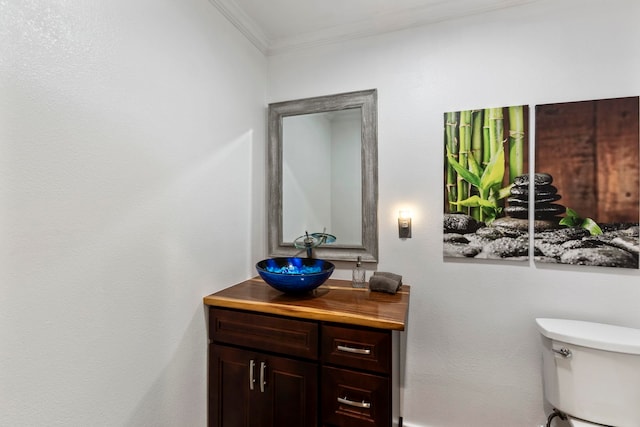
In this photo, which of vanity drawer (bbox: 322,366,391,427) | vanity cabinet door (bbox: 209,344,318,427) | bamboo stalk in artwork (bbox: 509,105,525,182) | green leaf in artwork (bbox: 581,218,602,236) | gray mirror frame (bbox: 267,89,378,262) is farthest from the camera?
gray mirror frame (bbox: 267,89,378,262)

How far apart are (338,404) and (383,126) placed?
4.98 ft

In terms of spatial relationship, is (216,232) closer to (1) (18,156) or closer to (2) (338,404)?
(1) (18,156)

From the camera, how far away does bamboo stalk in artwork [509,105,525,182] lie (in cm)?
160

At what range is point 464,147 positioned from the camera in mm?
1701

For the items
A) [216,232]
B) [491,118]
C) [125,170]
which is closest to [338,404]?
[216,232]

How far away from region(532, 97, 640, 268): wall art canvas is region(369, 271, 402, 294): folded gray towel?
75 cm

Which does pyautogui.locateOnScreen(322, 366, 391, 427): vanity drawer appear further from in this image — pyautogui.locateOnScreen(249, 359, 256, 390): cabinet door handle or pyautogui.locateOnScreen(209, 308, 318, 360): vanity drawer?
pyautogui.locateOnScreen(249, 359, 256, 390): cabinet door handle

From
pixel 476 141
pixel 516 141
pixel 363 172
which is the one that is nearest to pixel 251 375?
pixel 363 172

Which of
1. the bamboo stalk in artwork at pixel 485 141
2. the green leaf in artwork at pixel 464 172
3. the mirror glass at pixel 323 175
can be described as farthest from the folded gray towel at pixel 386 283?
the bamboo stalk in artwork at pixel 485 141

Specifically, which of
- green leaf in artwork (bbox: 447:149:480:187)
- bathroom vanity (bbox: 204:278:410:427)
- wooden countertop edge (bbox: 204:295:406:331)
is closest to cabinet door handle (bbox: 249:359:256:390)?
bathroom vanity (bbox: 204:278:410:427)

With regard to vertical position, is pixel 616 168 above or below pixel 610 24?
below

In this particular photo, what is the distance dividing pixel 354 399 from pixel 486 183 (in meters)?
1.29

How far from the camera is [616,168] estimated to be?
4.80 ft

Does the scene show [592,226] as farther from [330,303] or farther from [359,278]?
[330,303]
